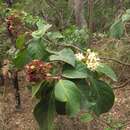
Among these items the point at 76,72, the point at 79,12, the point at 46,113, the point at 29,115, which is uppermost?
the point at 79,12

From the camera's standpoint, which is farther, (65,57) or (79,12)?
(79,12)

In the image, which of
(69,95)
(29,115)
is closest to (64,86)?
(69,95)

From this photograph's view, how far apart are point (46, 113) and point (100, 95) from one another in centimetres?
20

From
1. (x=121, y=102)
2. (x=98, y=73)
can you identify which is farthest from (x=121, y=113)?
(x=98, y=73)

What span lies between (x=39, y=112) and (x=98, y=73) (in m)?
0.24

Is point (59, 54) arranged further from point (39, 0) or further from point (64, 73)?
point (39, 0)

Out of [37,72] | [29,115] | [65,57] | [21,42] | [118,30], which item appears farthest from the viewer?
[29,115]

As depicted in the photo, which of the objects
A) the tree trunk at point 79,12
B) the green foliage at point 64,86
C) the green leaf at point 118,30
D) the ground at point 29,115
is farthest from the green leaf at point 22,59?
the tree trunk at point 79,12

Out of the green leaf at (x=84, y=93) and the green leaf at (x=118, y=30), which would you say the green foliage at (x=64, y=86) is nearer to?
the green leaf at (x=84, y=93)

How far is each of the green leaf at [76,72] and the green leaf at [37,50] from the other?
101mm

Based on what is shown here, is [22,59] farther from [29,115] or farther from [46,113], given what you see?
[29,115]

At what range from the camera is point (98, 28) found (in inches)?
314

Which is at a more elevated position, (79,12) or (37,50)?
(79,12)

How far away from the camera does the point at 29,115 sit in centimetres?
505
